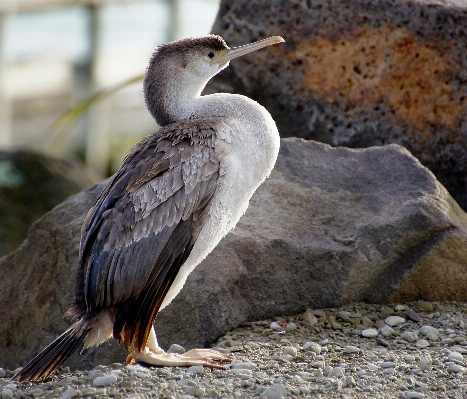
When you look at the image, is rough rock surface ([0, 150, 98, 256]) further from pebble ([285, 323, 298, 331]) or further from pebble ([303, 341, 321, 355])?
pebble ([303, 341, 321, 355])

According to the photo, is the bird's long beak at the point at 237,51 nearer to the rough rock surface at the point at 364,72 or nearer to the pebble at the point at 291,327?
the rough rock surface at the point at 364,72

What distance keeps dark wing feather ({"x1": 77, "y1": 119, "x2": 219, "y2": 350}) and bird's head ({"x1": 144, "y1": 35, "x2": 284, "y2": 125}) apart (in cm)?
40

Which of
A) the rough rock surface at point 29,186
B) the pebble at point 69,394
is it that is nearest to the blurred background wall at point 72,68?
the rough rock surface at point 29,186

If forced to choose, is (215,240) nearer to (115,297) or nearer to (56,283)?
(115,297)

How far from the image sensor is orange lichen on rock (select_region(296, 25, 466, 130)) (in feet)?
23.5

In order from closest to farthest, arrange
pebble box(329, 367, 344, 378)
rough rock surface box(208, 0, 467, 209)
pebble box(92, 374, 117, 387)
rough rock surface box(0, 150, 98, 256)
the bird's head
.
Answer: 1. pebble box(92, 374, 117, 387)
2. pebble box(329, 367, 344, 378)
3. the bird's head
4. rough rock surface box(208, 0, 467, 209)
5. rough rock surface box(0, 150, 98, 256)

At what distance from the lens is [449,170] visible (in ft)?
23.6

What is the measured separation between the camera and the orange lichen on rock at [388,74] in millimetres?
7156

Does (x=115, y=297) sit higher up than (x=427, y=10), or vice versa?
(x=427, y=10)

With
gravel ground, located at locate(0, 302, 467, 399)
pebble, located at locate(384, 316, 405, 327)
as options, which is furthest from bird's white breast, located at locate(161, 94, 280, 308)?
pebble, located at locate(384, 316, 405, 327)

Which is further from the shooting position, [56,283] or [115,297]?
[56,283]

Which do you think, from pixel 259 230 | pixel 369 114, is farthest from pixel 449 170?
pixel 259 230

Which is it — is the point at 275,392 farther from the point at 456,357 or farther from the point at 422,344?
the point at 422,344

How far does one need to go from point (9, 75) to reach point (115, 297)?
30.1ft
